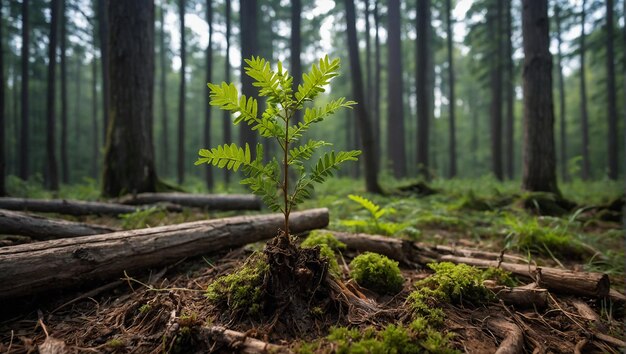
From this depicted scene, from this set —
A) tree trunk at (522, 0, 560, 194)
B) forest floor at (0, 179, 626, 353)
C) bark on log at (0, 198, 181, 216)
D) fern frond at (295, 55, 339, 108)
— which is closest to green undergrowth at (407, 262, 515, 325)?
forest floor at (0, 179, 626, 353)

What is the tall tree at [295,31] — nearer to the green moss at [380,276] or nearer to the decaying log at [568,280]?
the green moss at [380,276]

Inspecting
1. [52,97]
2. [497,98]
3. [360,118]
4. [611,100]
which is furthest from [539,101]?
[52,97]

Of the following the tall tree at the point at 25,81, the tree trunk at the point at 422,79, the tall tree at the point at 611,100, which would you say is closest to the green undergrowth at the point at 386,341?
the tree trunk at the point at 422,79

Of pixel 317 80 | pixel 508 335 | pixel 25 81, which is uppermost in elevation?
pixel 25 81

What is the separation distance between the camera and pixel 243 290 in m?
1.91

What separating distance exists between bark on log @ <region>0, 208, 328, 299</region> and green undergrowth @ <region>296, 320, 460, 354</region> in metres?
1.62

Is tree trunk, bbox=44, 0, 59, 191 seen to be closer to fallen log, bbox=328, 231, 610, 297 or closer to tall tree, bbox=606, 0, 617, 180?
fallen log, bbox=328, 231, 610, 297

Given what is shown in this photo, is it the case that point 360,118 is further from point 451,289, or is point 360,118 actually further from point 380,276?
point 451,289

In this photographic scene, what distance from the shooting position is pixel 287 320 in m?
1.83

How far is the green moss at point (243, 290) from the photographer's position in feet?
6.16

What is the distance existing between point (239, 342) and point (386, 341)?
766mm

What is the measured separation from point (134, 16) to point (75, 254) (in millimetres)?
5872

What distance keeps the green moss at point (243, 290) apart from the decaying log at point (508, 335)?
4.52 feet

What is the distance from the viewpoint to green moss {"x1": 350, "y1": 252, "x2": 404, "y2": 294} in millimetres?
2436
